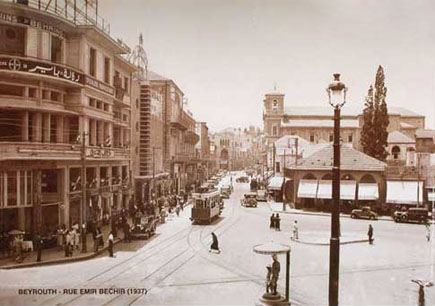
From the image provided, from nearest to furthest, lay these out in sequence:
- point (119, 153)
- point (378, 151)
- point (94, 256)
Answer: point (94, 256), point (119, 153), point (378, 151)

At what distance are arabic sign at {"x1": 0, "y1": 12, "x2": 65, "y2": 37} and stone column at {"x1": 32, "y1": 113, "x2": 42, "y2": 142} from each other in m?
3.12

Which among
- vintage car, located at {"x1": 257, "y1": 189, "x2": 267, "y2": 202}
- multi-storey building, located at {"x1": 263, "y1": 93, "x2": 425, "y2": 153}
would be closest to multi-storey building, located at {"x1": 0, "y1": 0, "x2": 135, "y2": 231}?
vintage car, located at {"x1": 257, "y1": 189, "x2": 267, "y2": 202}

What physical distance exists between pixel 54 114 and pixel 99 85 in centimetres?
384

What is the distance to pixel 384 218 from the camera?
33.1 metres

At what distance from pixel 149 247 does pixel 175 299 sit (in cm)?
772

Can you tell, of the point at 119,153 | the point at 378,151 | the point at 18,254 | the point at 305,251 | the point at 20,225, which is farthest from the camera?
the point at 378,151

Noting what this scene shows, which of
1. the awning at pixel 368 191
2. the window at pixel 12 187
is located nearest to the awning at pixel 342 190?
the awning at pixel 368 191

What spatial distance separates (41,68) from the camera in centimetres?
1597

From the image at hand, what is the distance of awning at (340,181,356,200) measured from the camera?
35.5 m

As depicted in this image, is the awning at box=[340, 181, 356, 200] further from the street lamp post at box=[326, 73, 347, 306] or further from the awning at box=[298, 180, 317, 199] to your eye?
the street lamp post at box=[326, 73, 347, 306]

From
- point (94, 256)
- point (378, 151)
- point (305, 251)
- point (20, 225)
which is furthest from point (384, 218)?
point (20, 225)

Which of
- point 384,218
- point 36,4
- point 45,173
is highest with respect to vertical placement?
point 36,4

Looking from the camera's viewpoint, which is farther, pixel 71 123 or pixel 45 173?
pixel 71 123

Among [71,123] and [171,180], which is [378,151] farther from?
[71,123]
